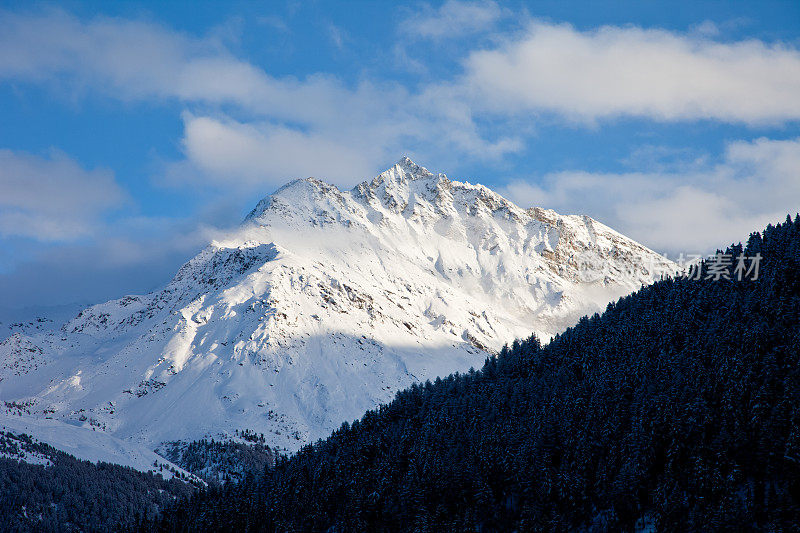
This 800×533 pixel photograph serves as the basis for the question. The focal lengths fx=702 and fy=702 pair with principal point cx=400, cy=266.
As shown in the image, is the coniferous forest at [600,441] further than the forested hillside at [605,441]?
Yes

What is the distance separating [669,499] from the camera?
93188 mm

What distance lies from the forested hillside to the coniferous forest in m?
0.29

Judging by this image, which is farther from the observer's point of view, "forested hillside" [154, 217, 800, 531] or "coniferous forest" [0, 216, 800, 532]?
"coniferous forest" [0, 216, 800, 532]

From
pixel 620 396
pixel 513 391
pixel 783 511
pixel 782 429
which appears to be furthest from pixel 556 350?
pixel 783 511

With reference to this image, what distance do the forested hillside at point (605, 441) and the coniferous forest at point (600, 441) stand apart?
0.96 ft

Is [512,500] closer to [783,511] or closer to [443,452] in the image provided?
[443,452]

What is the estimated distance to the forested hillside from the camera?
95.9 meters

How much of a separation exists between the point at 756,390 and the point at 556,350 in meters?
69.2

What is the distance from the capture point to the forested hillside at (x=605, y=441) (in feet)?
315

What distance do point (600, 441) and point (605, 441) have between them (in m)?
1.48

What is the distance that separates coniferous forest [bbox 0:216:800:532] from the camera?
315 ft

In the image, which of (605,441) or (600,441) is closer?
(605,441)

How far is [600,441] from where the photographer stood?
4555 inches

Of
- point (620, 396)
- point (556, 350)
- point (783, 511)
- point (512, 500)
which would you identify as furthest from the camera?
point (556, 350)
